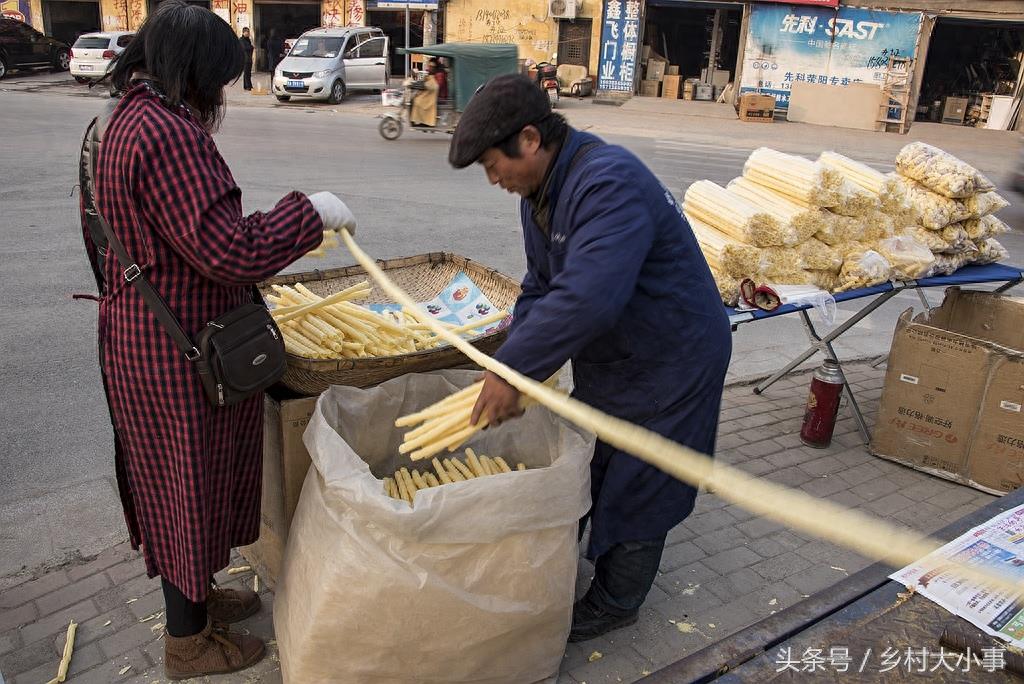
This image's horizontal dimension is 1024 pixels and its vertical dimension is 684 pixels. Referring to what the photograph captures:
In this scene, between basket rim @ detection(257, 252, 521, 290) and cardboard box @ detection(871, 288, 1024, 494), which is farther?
cardboard box @ detection(871, 288, 1024, 494)

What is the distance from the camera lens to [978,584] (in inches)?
73.7

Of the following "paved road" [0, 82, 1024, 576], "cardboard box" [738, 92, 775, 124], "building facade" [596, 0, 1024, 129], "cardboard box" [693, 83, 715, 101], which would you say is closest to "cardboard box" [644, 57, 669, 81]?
"building facade" [596, 0, 1024, 129]

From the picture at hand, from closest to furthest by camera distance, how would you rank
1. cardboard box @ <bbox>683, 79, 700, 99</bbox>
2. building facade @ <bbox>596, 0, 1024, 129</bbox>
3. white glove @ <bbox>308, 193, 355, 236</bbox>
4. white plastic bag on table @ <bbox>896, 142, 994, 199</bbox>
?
1. white glove @ <bbox>308, 193, 355, 236</bbox>
2. white plastic bag on table @ <bbox>896, 142, 994, 199</bbox>
3. building facade @ <bbox>596, 0, 1024, 129</bbox>
4. cardboard box @ <bbox>683, 79, 700, 99</bbox>

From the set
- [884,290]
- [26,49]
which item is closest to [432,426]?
[884,290]

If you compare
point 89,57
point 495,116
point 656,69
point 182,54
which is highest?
point 656,69

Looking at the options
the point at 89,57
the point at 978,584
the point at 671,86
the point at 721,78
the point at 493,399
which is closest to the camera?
the point at 978,584

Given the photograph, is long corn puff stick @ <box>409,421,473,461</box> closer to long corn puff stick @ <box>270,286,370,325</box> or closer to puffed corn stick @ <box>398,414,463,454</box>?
puffed corn stick @ <box>398,414,463,454</box>

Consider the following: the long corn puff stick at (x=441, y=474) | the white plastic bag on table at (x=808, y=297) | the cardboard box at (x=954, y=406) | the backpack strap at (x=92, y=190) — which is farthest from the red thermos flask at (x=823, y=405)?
the backpack strap at (x=92, y=190)

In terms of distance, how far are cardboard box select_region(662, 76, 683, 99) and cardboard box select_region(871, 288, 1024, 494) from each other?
1951 centimetres

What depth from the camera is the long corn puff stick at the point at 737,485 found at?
2.04m

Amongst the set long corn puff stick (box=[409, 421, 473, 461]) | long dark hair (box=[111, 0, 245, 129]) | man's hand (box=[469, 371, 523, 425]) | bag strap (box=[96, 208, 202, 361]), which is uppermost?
long dark hair (box=[111, 0, 245, 129])

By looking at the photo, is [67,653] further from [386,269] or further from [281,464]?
[386,269]

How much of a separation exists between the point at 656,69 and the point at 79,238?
18734 mm

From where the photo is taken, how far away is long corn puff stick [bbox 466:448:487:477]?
2.58m
